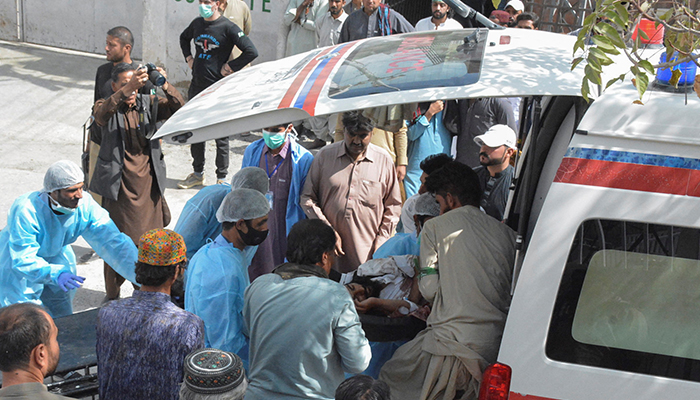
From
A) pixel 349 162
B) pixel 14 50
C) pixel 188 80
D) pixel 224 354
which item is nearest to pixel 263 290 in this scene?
pixel 224 354

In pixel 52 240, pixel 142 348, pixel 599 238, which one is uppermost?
pixel 599 238

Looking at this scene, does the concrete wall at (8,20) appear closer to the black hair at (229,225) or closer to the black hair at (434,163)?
the black hair at (434,163)

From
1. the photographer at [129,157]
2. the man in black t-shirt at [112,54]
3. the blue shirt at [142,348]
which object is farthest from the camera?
the man in black t-shirt at [112,54]

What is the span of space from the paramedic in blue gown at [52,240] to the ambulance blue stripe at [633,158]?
9.90 ft

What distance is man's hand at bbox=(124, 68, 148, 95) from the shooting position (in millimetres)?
5055

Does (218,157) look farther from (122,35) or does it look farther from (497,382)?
(497,382)

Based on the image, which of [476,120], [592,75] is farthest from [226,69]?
[592,75]

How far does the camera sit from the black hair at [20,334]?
241 centimetres

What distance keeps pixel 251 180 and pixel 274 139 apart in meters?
0.78

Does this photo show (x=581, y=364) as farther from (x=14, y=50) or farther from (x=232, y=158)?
(x=14, y=50)

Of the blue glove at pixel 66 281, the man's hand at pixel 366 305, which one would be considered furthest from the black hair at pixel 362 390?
the blue glove at pixel 66 281

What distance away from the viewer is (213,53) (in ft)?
26.4

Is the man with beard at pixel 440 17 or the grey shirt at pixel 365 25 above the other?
the man with beard at pixel 440 17

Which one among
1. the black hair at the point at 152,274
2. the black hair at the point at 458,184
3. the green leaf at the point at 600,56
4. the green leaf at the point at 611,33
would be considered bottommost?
the black hair at the point at 152,274
